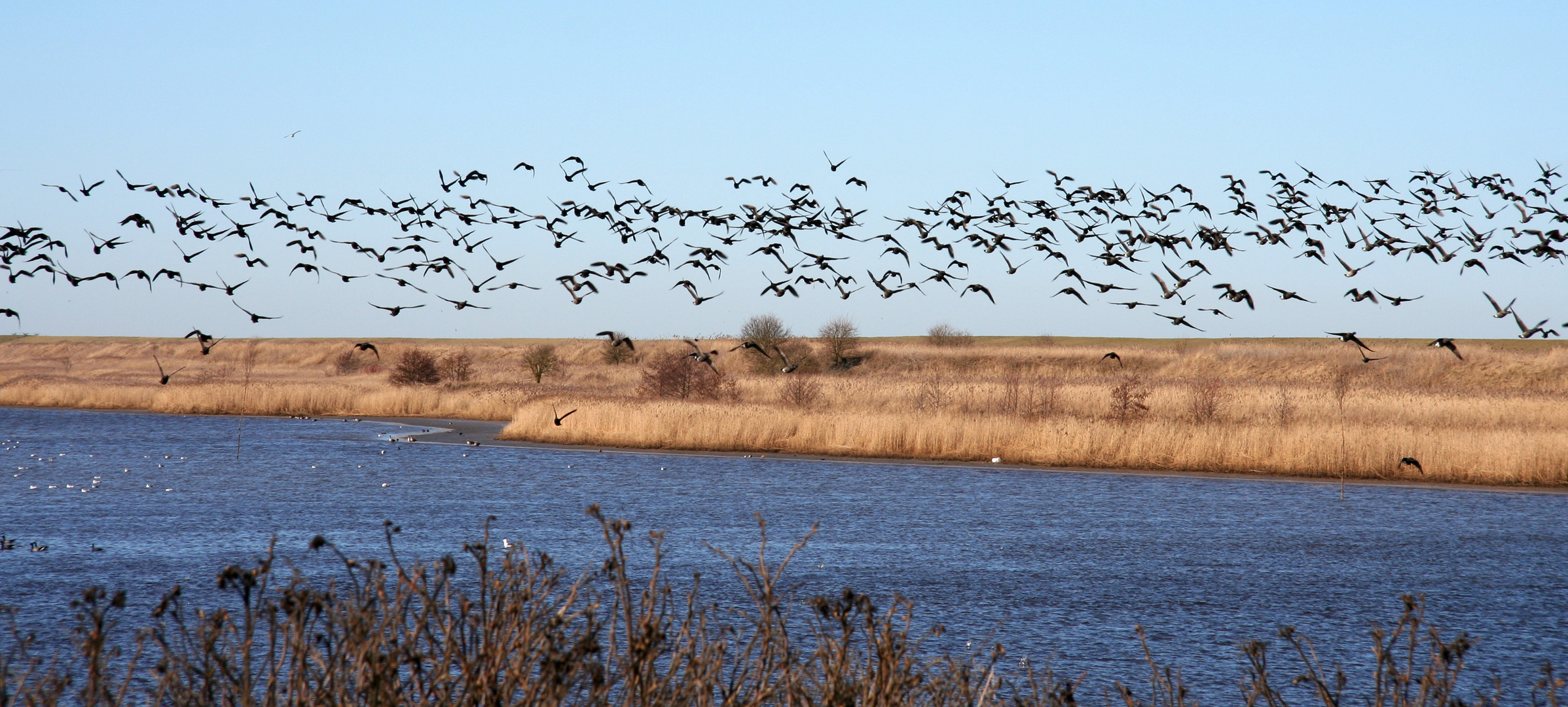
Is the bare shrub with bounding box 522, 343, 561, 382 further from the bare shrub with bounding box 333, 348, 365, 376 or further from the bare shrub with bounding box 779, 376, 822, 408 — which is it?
the bare shrub with bounding box 779, 376, 822, 408

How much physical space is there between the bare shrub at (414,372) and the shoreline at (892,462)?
1547 cm

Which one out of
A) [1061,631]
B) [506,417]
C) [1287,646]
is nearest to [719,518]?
[1061,631]

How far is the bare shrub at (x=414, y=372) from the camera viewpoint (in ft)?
220

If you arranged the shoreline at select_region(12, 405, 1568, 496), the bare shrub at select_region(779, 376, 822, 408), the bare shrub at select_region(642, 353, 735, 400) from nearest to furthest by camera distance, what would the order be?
the shoreline at select_region(12, 405, 1568, 496), the bare shrub at select_region(779, 376, 822, 408), the bare shrub at select_region(642, 353, 735, 400)

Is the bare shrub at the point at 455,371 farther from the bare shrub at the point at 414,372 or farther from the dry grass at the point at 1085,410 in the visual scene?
the dry grass at the point at 1085,410

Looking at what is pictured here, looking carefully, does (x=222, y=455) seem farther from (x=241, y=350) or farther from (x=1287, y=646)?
(x=241, y=350)

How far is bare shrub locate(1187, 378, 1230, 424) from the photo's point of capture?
3928cm

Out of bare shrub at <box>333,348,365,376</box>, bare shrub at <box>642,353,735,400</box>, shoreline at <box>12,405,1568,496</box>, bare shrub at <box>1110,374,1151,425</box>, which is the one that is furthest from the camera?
bare shrub at <box>333,348,365,376</box>

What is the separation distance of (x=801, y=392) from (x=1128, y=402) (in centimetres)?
1236

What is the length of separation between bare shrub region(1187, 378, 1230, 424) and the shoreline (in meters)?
4.78

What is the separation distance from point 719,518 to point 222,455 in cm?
2061

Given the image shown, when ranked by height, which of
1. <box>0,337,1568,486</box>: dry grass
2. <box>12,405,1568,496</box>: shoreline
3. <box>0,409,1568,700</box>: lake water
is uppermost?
<box>0,337,1568,486</box>: dry grass

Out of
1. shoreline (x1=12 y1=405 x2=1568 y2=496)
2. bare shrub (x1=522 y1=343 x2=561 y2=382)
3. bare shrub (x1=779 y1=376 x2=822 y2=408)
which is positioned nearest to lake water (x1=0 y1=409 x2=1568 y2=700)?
shoreline (x1=12 y1=405 x2=1568 y2=496)

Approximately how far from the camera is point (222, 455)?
37344 mm
